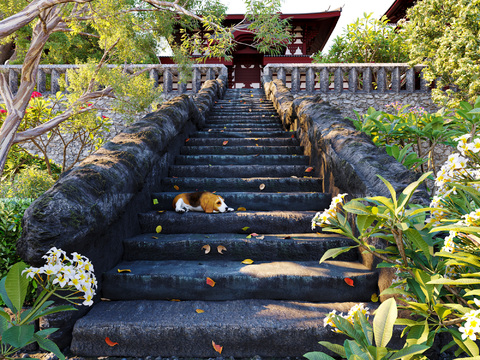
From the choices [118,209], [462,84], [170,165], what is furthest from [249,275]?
[462,84]

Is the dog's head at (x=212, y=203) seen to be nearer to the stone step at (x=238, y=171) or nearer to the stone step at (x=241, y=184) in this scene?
the stone step at (x=241, y=184)

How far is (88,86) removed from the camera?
19.3ft

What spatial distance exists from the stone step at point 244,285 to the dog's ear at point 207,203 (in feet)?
2.41

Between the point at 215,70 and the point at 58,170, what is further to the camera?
the point at 215,70

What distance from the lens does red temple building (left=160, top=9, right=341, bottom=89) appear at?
525 inches

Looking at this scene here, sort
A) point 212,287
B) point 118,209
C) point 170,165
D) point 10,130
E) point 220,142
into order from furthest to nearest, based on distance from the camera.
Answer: point 10,130 → point 220,142 → point 170,165 → point 118,209 → point 212,287

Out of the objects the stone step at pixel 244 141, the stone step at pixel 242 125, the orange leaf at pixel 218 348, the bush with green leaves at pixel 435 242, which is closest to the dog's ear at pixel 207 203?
the orange leaf at pixel 218 348

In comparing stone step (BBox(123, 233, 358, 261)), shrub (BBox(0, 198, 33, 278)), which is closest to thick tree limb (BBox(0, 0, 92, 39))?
shrub (BBox(0, 198, 33, 278))

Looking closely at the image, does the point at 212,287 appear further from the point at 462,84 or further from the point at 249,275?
the point at 462,84

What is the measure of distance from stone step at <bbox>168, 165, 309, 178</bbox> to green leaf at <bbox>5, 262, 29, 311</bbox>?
2234 mm

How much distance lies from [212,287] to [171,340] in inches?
14.7

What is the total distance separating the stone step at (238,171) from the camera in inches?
123

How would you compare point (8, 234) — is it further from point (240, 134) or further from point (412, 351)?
point (240, 134)

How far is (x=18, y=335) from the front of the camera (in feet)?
2.89
